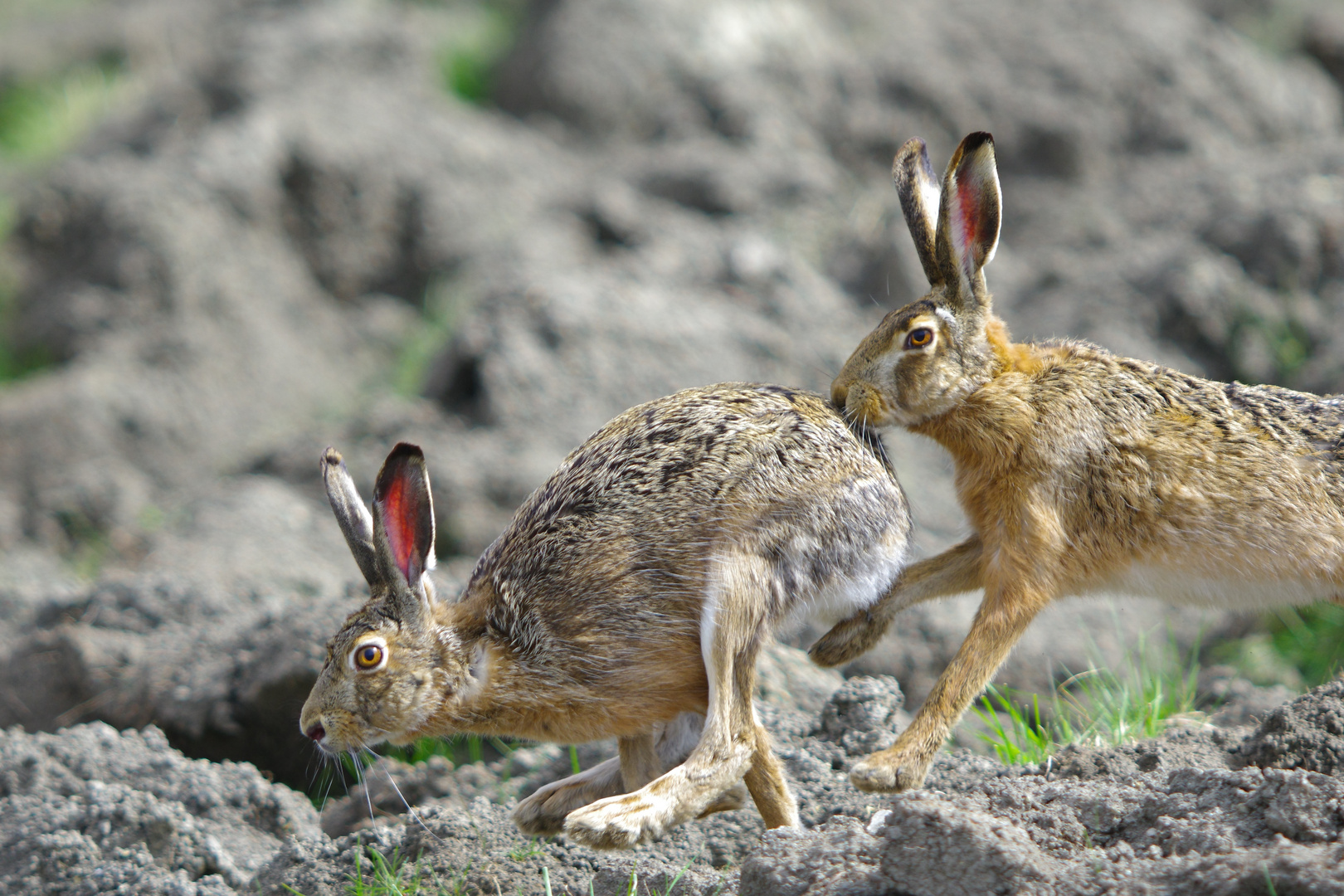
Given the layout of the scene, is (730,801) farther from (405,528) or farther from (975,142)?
(975,142)

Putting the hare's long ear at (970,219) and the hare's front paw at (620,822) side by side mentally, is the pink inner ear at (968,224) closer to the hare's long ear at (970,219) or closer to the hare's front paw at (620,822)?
the hare's long ear at (970,219)

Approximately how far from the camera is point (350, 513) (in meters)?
4.16

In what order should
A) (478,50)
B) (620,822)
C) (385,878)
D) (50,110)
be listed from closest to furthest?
(620,822), (385,878), (50,110), (478,50)

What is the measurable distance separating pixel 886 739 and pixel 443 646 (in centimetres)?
166

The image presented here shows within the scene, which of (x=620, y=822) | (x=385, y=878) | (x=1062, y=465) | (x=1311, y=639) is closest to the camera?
(x=620, y=822)

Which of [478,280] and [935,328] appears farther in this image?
[478,280]

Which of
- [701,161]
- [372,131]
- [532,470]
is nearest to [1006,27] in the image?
[701,161]

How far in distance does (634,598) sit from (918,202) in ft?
5.39

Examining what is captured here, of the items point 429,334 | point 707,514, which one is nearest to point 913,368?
point 707,514

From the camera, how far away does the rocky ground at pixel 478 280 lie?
5562 millimetres

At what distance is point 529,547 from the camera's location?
4.20 metres

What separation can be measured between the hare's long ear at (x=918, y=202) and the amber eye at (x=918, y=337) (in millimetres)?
183

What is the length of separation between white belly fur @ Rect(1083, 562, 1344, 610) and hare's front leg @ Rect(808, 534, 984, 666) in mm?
390

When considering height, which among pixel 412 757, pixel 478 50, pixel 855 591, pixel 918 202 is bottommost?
pixel 412 757
